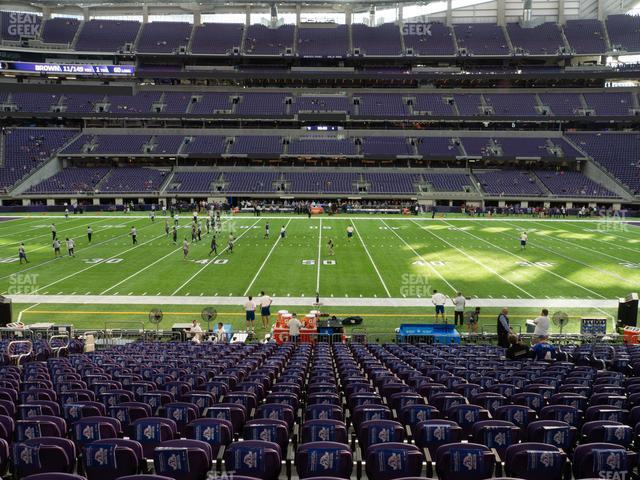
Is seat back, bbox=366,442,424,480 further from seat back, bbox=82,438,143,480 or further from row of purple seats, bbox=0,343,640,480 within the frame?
seat back, bbox=82,438,143,480

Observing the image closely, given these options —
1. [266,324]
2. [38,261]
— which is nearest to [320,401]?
[266,324]

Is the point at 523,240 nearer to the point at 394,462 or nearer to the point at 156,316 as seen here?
the point at 156,316

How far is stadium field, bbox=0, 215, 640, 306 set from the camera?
24094 millimetres

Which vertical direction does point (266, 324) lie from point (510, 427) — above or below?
below

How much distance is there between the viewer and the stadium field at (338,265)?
2409cm

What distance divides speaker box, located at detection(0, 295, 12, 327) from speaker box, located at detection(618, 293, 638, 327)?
69.4 feet

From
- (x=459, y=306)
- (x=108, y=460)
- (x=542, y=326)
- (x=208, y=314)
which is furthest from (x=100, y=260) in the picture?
(x=108, y=460)

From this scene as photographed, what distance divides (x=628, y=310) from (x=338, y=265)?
15.0 metres

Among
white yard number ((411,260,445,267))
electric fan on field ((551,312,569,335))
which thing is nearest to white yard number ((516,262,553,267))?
white yard number ((411,260,445,267))

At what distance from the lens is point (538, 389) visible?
789cm

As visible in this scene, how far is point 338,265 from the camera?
29.5 meters

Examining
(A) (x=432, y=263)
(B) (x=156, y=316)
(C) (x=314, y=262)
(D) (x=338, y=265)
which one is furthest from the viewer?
(C) (x=314, y=262)

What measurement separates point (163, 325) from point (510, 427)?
15955mm

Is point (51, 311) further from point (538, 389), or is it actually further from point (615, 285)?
point (615, 285)
